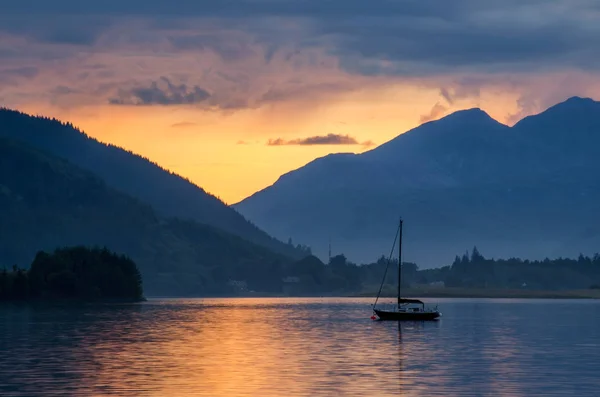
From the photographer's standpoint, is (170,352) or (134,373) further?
(170,352)

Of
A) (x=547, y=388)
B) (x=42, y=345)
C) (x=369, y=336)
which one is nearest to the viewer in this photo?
(x=547, y=388)

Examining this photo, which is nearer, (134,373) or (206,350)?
(134,373)

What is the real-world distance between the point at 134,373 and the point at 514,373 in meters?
35.5

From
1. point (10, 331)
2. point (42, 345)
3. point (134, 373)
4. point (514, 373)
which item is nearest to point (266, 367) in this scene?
point (134, 373)

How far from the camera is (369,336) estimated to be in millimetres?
172500

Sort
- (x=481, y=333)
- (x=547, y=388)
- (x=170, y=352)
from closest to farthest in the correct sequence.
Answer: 1. (x=547, y=388)
2. (x=170, y=352)
3. (x=481, y=333)

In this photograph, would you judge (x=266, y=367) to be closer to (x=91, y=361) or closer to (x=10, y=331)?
(x=91, y=361)

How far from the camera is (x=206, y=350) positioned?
13725 cm

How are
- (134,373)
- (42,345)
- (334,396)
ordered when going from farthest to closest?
(42,345) → (134,373) → (334,396)

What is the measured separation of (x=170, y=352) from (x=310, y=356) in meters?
17.3

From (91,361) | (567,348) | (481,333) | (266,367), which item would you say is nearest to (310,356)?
(266,367)

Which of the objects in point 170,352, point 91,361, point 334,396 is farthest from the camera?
point 170,352

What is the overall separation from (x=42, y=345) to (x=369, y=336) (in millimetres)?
51131

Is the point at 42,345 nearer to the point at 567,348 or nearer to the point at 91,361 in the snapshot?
the point at 91,361
